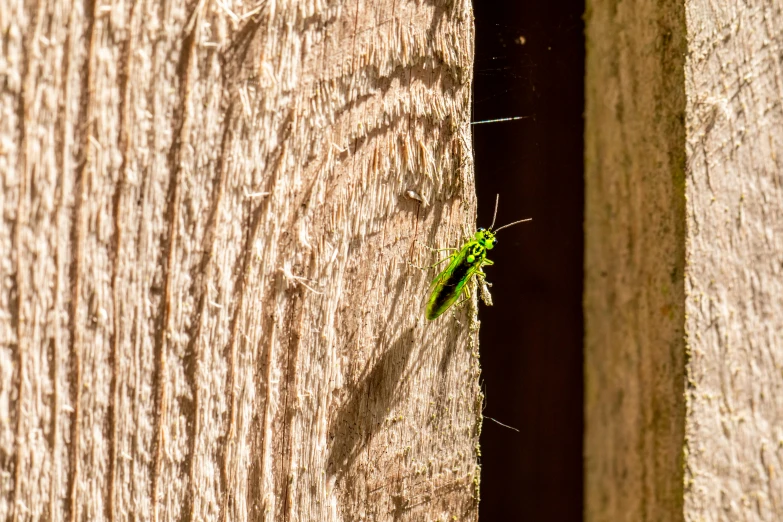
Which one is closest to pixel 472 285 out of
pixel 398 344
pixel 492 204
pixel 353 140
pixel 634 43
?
pixel 398 344

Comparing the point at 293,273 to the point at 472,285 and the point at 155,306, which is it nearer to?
the point at 155,306

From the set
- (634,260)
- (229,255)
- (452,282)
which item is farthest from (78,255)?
(634,260)

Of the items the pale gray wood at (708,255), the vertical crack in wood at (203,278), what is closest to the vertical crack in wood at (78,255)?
the vertical crack in wood at (203,278)

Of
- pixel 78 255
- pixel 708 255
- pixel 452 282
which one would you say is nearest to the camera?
pixel 78 255

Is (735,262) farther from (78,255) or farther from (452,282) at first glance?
(78,255)

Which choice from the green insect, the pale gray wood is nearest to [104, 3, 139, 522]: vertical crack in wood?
the green insect

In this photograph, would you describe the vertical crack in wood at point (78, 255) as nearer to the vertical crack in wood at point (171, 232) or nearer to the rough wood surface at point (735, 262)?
the vertical crack in wood at point (171, 232)
